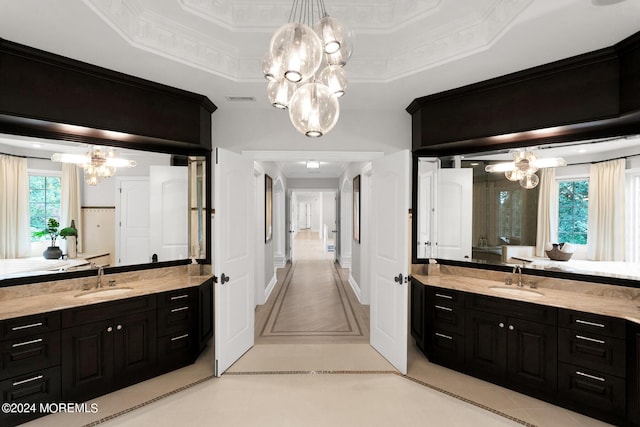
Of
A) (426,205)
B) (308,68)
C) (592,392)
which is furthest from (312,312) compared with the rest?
(308,68)

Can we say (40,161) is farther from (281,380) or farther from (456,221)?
(456,221)

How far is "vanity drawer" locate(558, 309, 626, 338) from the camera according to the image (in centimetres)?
214

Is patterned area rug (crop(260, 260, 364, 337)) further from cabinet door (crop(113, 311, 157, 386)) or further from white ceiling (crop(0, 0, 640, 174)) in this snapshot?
white ceiling (crop(0, 0, 640, 174))

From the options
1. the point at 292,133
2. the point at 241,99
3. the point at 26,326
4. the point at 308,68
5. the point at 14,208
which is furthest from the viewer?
the point at 292,133

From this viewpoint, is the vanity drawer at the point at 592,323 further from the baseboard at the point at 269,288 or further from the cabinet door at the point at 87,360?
the baseboard at the point at 269,288

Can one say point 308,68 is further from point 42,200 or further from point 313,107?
point 42,200

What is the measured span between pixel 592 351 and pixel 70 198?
185 inches

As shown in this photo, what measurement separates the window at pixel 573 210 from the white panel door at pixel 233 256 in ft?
10.6

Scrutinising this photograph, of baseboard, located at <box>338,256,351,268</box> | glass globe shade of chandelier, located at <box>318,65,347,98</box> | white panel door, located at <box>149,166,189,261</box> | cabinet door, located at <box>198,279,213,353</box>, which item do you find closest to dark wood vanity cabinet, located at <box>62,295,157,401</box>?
cabinet door, located at <box>198,279,213,353</box>

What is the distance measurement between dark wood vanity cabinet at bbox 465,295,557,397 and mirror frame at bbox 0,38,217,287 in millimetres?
2981

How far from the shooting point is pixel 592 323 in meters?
2.23

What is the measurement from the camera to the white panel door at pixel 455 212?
3336 mm

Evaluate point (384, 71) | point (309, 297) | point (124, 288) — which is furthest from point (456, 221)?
point (124, 288)

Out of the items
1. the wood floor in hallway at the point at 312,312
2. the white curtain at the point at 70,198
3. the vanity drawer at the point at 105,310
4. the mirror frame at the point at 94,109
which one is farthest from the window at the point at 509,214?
the white curtain at the point at 70,198
